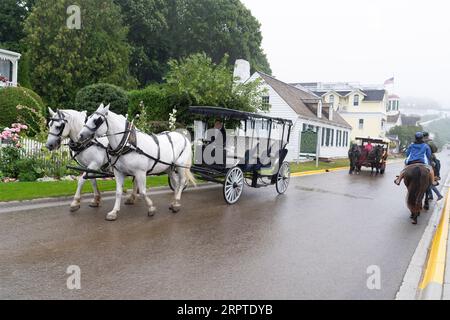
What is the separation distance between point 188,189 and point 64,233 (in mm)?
6103

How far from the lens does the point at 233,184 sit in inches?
395

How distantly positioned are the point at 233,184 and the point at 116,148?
3575mm

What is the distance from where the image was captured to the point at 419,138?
364 inches

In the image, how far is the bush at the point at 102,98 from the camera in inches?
913

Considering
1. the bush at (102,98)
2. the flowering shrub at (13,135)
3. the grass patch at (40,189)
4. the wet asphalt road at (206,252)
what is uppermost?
the bush at (102,98)

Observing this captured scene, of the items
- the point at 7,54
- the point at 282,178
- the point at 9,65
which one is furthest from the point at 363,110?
the point at 282,178

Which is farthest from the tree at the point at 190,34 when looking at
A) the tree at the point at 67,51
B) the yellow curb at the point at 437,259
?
the yellow curb at the point at 437,259

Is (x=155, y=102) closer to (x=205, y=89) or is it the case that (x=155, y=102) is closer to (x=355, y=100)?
(x=205, y=89)

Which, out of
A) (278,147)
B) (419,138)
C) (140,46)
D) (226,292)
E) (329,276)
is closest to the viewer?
(226,292)

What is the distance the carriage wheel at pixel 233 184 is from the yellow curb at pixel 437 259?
4.59m

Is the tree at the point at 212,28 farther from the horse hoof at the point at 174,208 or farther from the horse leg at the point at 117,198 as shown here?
the horse leg at the point at 117,198

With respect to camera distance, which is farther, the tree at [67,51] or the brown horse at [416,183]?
the tree at [67,51]
